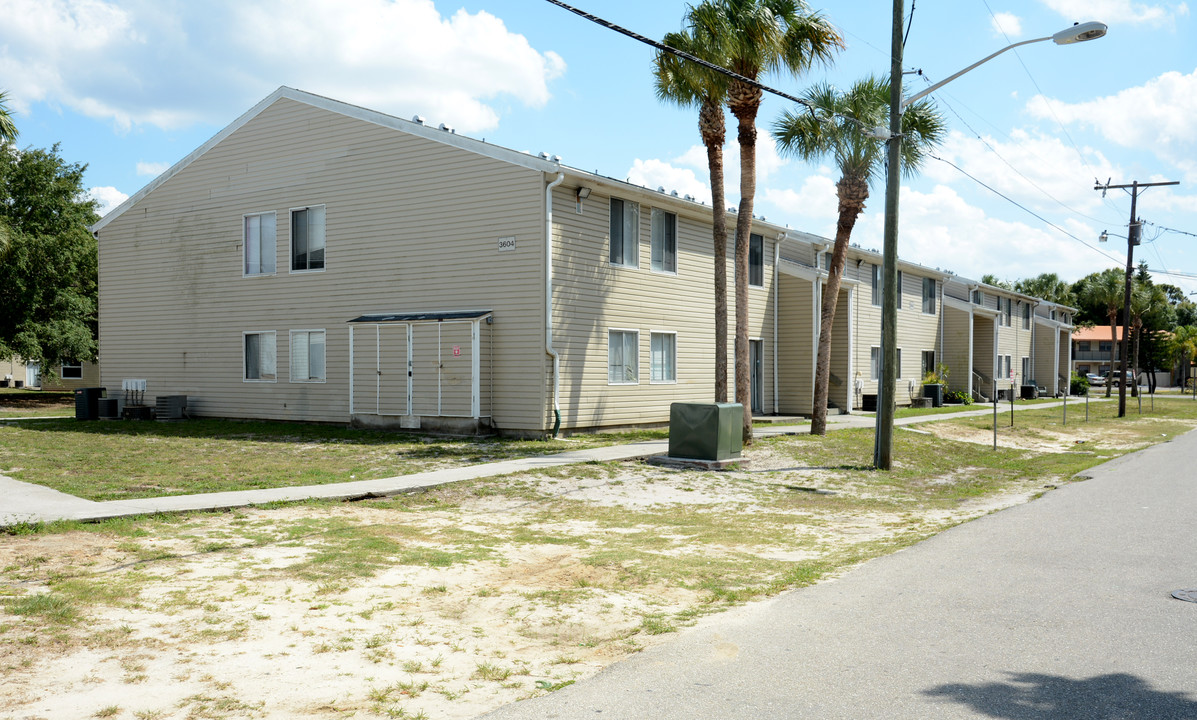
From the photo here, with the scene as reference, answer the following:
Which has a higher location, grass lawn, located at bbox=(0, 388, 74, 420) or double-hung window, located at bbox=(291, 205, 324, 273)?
double-hung window, located at bbox=(291, 205, 324, 273)

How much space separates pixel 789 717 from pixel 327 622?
340 centimetres

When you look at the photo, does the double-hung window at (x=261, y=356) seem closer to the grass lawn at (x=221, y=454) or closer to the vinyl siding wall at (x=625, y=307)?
the grass lawn at (x=221, y=454)

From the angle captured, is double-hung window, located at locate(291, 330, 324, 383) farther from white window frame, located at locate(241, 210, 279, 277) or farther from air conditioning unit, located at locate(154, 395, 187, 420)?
air conditioning unit, located at locate(154, 395, 187, 420)

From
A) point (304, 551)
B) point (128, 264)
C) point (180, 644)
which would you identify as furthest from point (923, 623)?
point (128, 264)

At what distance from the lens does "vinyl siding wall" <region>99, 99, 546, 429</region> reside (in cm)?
2067

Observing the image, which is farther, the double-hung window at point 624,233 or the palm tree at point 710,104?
the double-hung window at point 624,233

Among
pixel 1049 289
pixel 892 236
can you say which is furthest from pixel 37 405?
pixel 1049 289

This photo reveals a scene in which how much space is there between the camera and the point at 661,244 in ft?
77.6

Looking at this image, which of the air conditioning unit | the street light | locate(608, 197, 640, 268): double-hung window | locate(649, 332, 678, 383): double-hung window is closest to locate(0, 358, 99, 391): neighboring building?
the air conditioning unit

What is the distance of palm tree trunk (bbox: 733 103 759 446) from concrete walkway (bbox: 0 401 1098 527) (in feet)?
9.78

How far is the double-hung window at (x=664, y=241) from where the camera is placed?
76.7 ft

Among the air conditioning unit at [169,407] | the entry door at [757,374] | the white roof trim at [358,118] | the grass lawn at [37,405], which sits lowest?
the grass lawn at [37,405]

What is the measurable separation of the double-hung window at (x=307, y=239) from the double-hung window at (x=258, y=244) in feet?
2.61

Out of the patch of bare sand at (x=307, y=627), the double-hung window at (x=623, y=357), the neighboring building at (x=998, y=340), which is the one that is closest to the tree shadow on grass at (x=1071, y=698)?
the patch of bare sand at (x=307, y=627)
